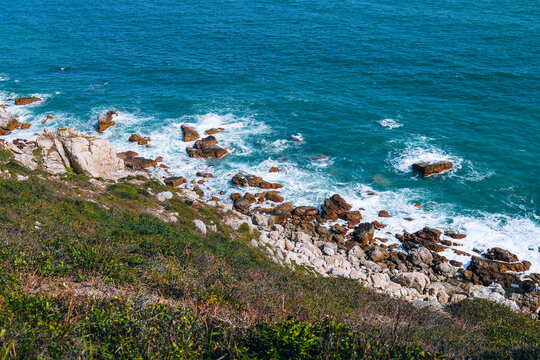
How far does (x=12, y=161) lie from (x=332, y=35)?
6061 centimetres

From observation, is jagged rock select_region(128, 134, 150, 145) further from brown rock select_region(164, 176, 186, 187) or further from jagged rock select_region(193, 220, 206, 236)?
jagged rock select_region(193, 220, 206, 236)

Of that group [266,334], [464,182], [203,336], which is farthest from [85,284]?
[464,182]

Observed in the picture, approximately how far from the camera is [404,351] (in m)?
8.84

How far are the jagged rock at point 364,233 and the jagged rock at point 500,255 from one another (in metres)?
9.41

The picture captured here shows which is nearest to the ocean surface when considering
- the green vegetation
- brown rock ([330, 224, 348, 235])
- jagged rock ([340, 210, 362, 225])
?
jagged rock ([340, 210, 362, 225])

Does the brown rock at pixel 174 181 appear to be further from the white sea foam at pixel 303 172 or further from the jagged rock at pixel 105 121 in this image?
the jagged rock at pixel 105 121

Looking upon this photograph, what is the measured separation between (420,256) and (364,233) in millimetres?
4938

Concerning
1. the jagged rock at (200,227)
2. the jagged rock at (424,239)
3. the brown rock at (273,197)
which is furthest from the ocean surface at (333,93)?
the jagged rock at (200,227)

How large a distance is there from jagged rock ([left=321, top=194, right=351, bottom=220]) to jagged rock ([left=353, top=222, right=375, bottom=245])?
107 inches

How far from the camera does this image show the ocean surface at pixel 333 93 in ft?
124

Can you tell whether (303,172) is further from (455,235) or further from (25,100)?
(25,100)

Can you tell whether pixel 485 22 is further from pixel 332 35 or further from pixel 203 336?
pixel 203 336

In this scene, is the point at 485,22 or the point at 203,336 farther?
the point at 485,22

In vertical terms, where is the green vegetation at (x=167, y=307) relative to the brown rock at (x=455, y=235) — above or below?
above
